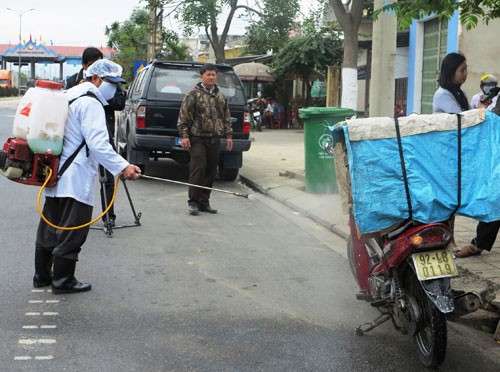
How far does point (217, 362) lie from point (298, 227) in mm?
4859

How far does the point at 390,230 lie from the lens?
455cm

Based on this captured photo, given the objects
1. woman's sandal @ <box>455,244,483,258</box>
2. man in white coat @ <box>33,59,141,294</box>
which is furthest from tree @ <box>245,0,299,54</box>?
man in white coat @ <box>33,59,141,294</box>

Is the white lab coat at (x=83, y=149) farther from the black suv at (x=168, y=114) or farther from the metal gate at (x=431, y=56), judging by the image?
the metal gate at (x=431, y=56)

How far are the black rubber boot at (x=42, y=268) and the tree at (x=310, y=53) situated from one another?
21554 mm

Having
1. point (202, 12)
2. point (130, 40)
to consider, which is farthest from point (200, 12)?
point (130, 40)

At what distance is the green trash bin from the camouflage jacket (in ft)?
5.67

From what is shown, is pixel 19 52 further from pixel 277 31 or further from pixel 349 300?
pixel 349 300

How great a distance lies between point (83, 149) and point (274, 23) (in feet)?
59.1

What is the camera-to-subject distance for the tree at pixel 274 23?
72.9 ft

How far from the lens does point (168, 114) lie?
12.2 meters

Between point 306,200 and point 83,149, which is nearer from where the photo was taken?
point 83,149

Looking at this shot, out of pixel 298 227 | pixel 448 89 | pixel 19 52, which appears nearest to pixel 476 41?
pixel 298 227

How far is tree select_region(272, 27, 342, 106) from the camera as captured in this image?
26797 mm

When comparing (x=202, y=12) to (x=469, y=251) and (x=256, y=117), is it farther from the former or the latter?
(x=469, y=251)
